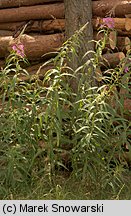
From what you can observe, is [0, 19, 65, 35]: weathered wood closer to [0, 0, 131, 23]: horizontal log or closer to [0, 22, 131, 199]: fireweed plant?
[0, 0, 131, 23]: horizontal log

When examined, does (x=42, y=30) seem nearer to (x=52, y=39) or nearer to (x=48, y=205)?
(x=52, y=39)

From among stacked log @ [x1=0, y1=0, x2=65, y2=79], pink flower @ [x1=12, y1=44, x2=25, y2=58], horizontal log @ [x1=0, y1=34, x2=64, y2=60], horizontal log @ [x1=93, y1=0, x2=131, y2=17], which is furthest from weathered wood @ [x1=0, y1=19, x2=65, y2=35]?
pink flower @ [x1=12, y1=44, x2=25, y2=58]

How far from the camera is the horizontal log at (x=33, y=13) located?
5524mm

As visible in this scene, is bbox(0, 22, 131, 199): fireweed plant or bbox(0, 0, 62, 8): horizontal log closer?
bbox(0, 22, 131, 199): fireweed plant

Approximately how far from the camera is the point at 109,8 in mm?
5316

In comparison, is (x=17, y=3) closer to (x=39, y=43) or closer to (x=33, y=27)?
(x=33, y=27)

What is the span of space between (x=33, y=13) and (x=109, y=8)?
2.78ft

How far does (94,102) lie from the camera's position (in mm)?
4328

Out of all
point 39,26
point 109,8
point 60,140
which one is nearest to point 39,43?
point 39,26

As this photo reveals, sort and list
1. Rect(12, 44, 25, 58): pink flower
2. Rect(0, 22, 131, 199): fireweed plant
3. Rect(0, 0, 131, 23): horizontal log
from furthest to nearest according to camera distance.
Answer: Rect(0, 0, 131, 23): horizontal log < Rect(12, 44, 25, 58): pink flower < Rect(0, 22, 131, 199): fireweed plant

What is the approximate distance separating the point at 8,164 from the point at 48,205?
2.35 ft

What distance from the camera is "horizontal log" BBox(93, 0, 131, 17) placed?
525 cm

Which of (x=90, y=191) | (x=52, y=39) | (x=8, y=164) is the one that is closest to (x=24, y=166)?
(x=8, y=164)

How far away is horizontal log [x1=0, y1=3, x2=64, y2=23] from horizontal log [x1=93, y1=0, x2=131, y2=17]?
0.37 metres
